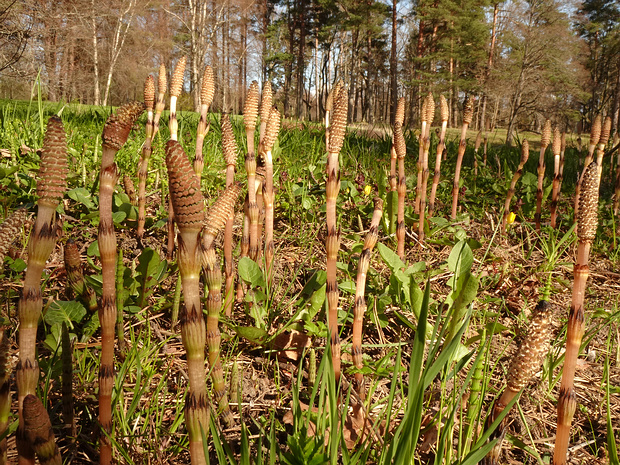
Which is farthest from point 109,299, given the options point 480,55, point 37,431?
point 480,55

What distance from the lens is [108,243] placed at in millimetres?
907

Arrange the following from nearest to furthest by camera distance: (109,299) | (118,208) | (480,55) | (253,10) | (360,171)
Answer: (109,299)
(118,208)
(360,171)
(480,55)
(253,10)

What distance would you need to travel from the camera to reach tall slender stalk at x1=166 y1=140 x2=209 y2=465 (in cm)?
62

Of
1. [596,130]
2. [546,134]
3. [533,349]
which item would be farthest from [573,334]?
[546,134]

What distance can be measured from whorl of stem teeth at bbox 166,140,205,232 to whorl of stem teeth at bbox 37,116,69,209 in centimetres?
22

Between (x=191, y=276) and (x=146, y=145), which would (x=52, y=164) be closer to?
(x=191, y=276)

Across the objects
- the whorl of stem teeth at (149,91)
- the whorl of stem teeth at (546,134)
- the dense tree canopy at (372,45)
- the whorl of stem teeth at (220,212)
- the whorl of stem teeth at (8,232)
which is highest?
the dense tree canopy at (372,45)

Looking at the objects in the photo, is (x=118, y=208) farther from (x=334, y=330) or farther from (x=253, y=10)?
(x=253, y=10)

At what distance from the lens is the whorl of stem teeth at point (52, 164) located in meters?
0.71

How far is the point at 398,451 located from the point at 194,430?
38cm

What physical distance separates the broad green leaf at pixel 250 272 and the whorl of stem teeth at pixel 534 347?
1128 millimetres

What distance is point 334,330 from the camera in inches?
54.6

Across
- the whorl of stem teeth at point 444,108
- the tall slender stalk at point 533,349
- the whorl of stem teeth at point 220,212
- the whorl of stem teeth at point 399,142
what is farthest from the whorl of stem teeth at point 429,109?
the whorl of stem teeth at point 220,212

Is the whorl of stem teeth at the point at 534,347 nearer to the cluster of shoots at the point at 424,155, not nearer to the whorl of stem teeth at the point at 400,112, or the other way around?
the whorl of stem teeth at the point at 400,112
